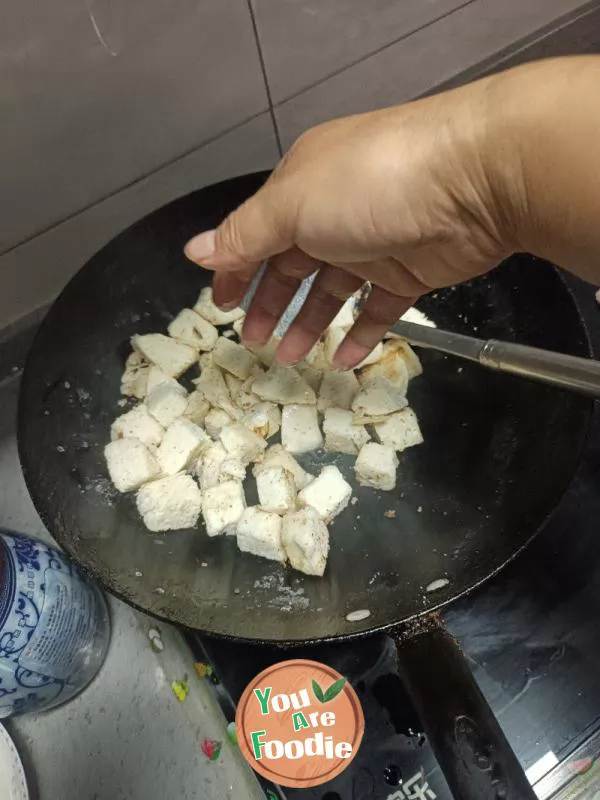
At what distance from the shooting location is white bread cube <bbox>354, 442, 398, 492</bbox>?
851mm

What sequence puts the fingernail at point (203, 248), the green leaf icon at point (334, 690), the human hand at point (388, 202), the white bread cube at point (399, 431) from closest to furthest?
the human hand at point (388, 202)
the fingernail at point (203, 248)
the green leaf icon at point (334, 690)
the white bread cube at point (399, 431)

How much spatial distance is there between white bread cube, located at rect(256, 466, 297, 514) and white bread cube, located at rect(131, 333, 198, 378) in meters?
0.20

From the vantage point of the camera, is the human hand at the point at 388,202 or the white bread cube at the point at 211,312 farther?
the white bread cube at the point at 211,312

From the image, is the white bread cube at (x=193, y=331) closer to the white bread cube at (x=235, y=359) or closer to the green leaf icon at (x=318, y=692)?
the white bread cube at (x=235, y=359)

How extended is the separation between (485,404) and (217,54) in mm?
549

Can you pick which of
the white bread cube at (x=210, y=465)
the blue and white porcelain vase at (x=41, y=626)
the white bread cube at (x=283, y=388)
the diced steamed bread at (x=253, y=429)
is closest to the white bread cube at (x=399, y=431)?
the diced steamed bread at (x=253, y=429)

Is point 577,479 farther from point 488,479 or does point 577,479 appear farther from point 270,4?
point 270,4

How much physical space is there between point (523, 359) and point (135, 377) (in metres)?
0.51

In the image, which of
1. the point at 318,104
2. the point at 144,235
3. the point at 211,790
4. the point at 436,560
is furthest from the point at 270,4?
the point at 211,790

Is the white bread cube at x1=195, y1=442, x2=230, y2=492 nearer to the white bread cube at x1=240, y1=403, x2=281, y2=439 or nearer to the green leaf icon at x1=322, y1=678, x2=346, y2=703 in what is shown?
the white bread cube at x1=240, y1=403, x2=281, y2=439

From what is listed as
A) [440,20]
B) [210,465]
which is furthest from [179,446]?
[440,20]

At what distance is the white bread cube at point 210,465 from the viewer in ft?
2.90

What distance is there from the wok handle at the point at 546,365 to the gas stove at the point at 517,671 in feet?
0.80

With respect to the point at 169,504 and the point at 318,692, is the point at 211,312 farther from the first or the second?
the point at 318,692
